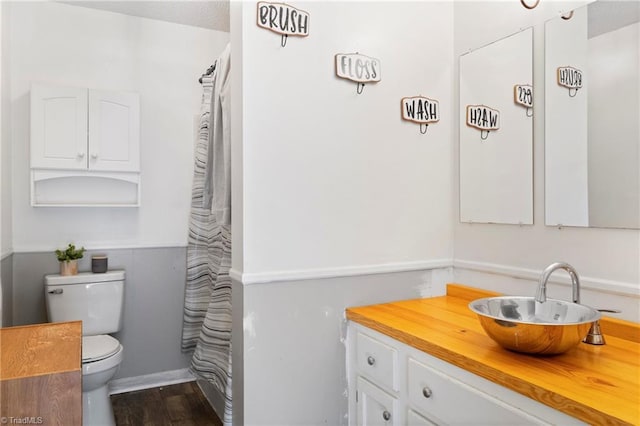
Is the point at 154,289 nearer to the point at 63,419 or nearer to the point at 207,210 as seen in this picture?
the point at 207,210

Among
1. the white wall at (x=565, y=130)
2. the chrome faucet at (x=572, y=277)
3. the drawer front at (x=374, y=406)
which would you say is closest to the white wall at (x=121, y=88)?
the drawer front at (x=374, y=406)

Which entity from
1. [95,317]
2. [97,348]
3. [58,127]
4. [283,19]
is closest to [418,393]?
[283,19]

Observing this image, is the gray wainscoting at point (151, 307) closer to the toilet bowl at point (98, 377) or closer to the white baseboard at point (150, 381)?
the white baseboard at point (150, 381)

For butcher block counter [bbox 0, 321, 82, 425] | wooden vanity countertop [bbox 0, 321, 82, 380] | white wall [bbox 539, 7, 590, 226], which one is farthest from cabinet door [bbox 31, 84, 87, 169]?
white wall [bbox 539, 7, 590, 226]

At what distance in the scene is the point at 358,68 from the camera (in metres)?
1.89

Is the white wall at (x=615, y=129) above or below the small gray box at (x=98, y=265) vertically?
above

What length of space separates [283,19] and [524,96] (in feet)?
3.31

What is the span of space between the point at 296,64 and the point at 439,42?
2.58 ft

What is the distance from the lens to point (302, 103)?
1.77 m

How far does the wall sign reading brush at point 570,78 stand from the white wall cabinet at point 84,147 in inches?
92.2

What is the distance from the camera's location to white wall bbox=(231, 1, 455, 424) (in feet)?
5.55

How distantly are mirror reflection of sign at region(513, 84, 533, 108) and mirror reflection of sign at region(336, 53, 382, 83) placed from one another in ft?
1.85

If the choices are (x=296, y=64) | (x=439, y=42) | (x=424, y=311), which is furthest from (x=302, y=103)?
(x=424, y=311)

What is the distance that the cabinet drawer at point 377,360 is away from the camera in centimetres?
159
